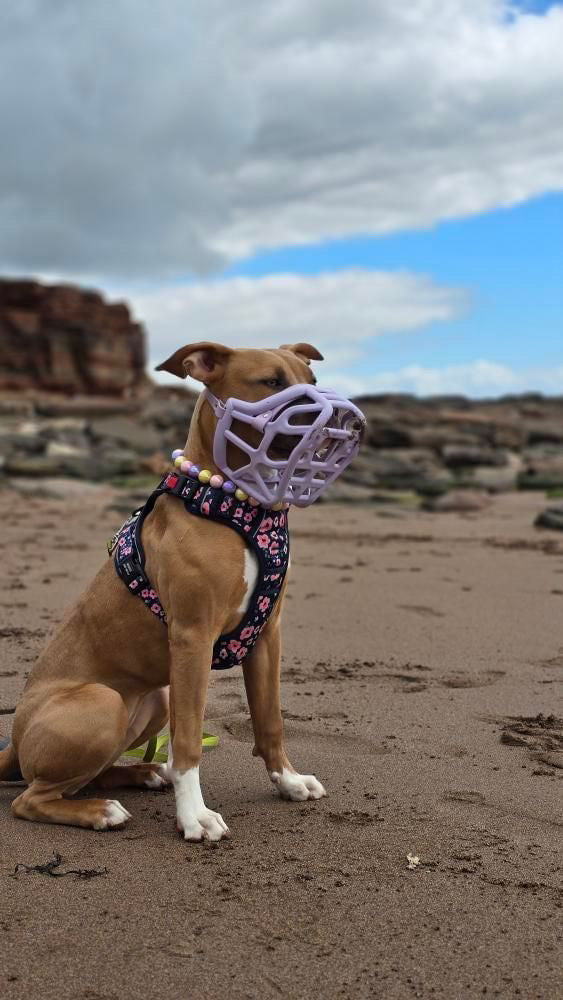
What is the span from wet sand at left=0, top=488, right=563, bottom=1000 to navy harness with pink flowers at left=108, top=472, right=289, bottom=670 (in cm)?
62

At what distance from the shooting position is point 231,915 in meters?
2.63

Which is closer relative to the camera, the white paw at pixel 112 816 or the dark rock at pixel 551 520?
the white paw at pixel 112 816

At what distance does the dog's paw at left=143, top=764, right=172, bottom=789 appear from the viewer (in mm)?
3752

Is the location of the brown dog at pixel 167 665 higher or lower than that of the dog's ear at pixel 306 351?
lower

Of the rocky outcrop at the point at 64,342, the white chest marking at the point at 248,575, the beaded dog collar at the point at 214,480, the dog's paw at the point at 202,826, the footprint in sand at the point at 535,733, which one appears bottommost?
the dog's paw at the point at 202,826

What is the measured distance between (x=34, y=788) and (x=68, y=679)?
38cm

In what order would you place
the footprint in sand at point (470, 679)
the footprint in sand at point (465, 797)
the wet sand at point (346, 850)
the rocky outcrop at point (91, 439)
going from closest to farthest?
the wet sand at point (346, 850), the footprint in sand at point (465, 797), the footprint in sand at point (470, 679), the rocky outcrop at point (91, 439)

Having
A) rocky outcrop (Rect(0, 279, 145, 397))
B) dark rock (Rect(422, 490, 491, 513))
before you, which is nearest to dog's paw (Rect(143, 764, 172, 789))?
dark rock (Rect(422, 490, 491, 513))

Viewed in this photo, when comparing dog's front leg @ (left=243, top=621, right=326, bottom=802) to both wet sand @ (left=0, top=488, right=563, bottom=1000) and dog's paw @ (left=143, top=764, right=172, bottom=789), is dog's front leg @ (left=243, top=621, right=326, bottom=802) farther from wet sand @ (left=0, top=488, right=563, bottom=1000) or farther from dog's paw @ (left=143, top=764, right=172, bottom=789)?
dog's paw @ (left=143, top=764, right=172, bottom=789)

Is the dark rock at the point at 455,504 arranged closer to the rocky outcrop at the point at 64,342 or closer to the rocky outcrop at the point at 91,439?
the rocky outcrop at the point at 91,439

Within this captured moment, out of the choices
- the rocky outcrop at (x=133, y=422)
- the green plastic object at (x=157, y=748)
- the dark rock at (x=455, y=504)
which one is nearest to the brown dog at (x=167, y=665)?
the green plastic object at (x=157, y=748)

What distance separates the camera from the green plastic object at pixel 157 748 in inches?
153

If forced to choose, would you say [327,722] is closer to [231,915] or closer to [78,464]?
[231,915]

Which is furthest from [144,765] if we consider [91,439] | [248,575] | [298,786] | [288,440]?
[91,439]
